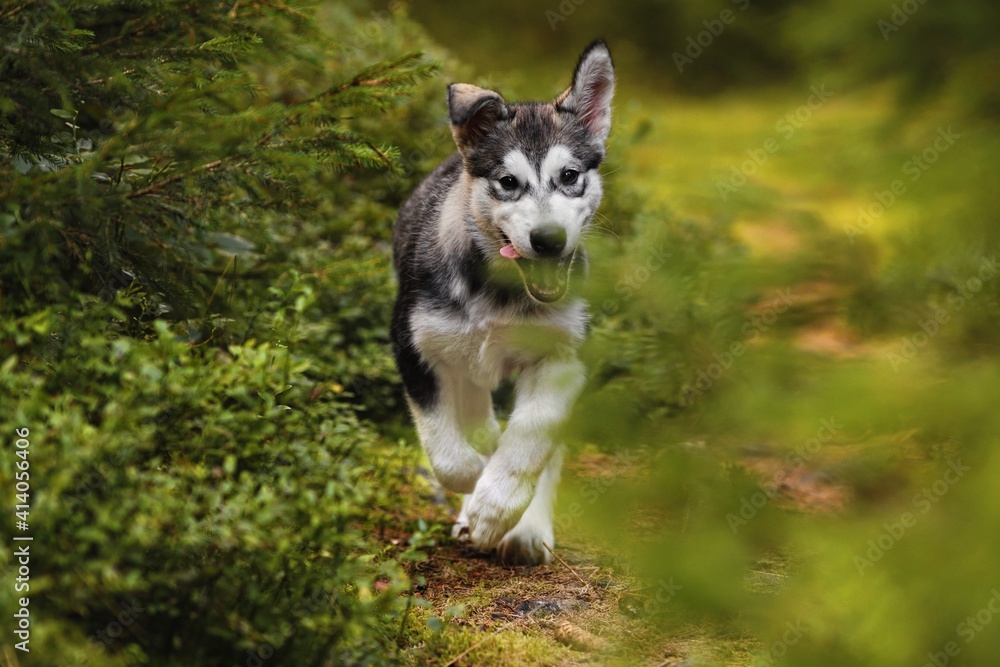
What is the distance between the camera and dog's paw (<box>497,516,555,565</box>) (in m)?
3.91

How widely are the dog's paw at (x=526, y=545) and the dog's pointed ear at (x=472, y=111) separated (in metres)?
1.72

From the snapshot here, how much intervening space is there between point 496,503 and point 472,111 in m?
1.64

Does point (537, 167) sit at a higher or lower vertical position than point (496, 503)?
higher

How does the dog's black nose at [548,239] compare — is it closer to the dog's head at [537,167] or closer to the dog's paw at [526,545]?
the dog's head at [537,167]

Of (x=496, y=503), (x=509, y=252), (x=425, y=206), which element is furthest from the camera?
(x=425, y=206)

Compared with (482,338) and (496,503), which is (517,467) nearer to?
(496,503)

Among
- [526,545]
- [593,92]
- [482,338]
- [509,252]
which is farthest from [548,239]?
[526,545]

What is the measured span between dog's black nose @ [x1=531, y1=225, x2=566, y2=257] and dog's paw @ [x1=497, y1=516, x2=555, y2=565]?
1.27m

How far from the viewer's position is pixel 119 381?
2.57 meters

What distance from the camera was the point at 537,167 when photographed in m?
3.71

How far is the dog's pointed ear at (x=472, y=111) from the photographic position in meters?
3.72

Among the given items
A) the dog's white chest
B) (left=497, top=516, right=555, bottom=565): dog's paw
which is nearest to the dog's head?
the dog's white chest

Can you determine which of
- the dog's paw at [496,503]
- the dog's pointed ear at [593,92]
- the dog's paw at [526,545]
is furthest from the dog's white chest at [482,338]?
the dog's pointed ear at [593,92]

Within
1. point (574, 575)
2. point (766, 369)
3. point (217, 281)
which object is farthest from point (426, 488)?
point (766, 369)
